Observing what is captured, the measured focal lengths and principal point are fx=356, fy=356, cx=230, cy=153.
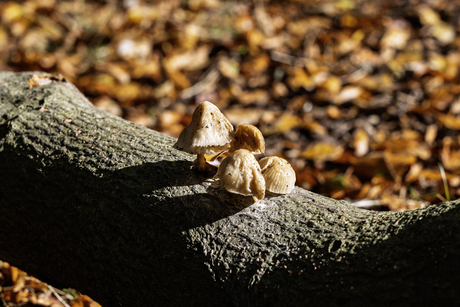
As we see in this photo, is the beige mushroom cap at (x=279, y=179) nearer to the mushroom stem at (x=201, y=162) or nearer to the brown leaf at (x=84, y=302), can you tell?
the mushroom stem at (x=201, y=162)

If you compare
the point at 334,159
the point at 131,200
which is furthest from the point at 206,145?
the point at 334,159

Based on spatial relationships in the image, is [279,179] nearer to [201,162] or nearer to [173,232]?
[201,162]

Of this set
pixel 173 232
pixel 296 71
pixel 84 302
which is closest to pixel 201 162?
pixel 173 232

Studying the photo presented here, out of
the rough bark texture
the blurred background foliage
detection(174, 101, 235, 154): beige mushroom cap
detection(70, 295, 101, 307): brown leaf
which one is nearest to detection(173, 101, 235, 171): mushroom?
detection(174, 101, 235, 154): beige mushroom cap

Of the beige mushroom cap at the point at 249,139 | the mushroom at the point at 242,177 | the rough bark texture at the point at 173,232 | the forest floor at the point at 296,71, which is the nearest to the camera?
the rough bark texture at the point at 173,232

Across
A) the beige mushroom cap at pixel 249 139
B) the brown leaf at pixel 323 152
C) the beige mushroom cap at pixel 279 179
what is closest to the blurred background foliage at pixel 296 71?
the brown leaf at pixel 323 152

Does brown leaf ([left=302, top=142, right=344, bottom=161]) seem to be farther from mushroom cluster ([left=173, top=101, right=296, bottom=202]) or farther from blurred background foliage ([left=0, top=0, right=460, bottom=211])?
mushroom cluster ([left=173, top=101, right=296, bottom=202])

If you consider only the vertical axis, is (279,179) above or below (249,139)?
below
